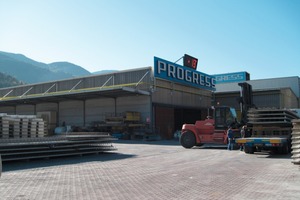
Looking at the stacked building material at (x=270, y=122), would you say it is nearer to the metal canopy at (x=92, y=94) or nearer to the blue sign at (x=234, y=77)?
Result: the metal canopy at (x=92, y=94)

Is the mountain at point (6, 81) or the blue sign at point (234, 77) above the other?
the mountain at point (6, 81)

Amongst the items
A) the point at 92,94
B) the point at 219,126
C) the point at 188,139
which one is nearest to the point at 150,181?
the point at 219,126

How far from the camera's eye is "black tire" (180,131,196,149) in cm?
2061

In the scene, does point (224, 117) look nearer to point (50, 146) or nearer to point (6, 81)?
point (50, 146)

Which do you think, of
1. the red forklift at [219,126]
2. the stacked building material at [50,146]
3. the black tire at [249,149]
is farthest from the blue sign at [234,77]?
the stacked building material at [50,146]

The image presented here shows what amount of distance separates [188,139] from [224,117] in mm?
2698

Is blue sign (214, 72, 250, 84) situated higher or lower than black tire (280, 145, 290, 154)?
higher

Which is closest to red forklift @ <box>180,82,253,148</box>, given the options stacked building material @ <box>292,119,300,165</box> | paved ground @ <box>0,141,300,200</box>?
paved ground @ <box>0,141,300,200</box>

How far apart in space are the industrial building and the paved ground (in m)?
17.1

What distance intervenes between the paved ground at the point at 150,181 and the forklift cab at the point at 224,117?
7.08 meters

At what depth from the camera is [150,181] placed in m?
8.93

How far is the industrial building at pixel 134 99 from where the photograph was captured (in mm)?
30812

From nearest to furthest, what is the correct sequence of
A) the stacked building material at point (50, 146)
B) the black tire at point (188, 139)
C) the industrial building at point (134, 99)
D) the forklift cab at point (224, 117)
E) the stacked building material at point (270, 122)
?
1. the stacked building material at point (50, 146)
2. the stacked building material at point (270, 122)
3. the forklift cab at point (224, 117)
4. the black tire at point (188, 139)
5. the industrial building at point (134, 99)

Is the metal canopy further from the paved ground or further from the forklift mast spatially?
the paved ground
